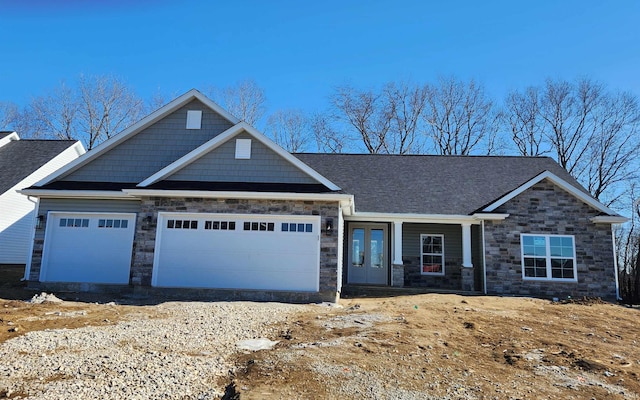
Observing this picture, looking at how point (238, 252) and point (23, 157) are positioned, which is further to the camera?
point (23, 157)

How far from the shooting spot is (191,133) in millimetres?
13891

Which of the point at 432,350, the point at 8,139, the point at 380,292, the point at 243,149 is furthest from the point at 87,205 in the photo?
the point at 8,139

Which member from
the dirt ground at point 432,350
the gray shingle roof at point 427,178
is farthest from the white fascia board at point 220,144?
the dirt ground at point 432,350

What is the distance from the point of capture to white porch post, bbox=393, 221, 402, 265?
1445 cm

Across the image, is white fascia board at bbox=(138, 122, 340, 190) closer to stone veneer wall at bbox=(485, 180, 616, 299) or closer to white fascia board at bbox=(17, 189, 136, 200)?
white fascia board at bbox=(17, 189, 136, 200)

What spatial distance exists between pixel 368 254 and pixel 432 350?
368 inches

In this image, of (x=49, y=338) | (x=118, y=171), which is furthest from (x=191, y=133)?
(x=49, y=338)

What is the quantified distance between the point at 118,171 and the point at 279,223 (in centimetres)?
573

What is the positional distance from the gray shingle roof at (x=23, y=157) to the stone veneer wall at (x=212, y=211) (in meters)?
11.2

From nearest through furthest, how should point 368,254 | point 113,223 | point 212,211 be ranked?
point 212,211
point 113,223
point 368,254

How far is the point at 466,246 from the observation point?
14438 mm

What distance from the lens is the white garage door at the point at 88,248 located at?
40.7 feet

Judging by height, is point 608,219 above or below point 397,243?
above

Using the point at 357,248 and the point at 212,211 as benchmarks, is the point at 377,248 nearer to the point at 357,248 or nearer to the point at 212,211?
the point at 357,248
